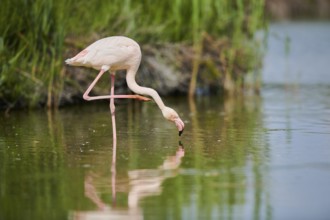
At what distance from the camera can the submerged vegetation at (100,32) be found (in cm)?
1351

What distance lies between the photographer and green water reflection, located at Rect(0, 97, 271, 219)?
23.6ft

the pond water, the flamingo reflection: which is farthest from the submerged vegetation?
the flamingo reflection

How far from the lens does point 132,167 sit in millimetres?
8945

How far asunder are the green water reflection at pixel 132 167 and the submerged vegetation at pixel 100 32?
55 centimetres

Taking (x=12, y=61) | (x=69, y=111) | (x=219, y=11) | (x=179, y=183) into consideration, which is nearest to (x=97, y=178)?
(x=179, y=183)

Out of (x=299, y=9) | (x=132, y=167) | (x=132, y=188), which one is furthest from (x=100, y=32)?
(x=299, y=9)

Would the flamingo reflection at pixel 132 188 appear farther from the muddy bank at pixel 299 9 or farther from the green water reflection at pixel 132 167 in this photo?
the muddy bank at pixel 299 9

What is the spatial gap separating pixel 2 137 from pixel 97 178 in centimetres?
303

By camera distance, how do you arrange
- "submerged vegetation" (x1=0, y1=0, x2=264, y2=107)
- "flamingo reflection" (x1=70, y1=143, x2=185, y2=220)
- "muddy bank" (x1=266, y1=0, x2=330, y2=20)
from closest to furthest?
"flamingo reflection" (x1=70, y1=143, x2=185, y2=220) < "submerged vegetation" (x1=0, y1=0, x2=264, y2=107) < "muddy bank" (x1=266, y1=0, x2=330, y2=20)

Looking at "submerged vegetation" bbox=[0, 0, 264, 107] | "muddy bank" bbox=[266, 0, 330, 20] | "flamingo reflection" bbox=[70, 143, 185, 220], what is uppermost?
"muddy bank" bbox=[266, 0, 330, 20]

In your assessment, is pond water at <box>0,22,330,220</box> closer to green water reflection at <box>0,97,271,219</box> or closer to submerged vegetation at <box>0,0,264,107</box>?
green water reflection at <box>0,97,271,219</box>

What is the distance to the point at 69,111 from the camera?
1436 centimetres

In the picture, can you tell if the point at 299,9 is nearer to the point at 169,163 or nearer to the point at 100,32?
the point at 100,32

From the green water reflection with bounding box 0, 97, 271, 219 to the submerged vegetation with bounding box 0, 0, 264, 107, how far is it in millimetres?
Answer: 546
